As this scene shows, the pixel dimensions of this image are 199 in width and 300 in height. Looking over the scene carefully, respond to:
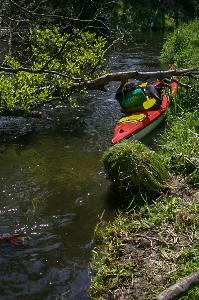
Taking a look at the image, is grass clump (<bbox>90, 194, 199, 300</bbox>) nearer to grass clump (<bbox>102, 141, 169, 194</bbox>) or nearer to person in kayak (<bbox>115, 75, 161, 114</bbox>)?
grass clump (<bbox>102, 141, 169, 194</bbox>)

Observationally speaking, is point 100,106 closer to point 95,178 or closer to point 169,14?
point 95,178

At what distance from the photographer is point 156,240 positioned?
583 centimetres

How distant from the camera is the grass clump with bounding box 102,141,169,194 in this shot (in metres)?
7.07

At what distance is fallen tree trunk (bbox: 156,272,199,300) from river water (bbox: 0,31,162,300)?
143 centimetres

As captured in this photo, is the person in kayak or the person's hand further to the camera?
the person in kayak

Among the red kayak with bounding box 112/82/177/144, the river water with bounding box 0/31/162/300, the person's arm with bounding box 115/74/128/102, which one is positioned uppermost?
the person's arm with bounding box 115/74/128/102

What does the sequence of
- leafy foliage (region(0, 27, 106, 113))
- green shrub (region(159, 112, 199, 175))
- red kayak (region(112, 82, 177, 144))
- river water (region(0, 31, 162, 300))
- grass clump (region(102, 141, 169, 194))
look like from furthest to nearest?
red kayak (region(112, 82, 177, 144)) → leafy foliage (region(0, 27, 106, 113)) → green shrub (region(159, 112, 199, 175)) → grass clump (region(102, 141, 169, 194)) → river water (region(0, 31, 162, 300))

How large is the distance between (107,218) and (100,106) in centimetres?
555

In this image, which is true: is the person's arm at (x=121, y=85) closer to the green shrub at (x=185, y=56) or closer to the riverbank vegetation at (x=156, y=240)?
the green shrub at (x=185, y=56)

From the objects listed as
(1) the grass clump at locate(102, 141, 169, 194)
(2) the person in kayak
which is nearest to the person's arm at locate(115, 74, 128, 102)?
(2) the person in kayak

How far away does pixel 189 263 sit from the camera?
518 centimetres

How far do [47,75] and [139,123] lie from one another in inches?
83.6

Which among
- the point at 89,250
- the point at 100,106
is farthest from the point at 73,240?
the point at 100,106

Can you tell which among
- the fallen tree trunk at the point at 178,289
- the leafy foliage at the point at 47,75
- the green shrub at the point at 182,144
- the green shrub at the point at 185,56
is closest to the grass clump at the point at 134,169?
the green shrub at the point at 182,144
